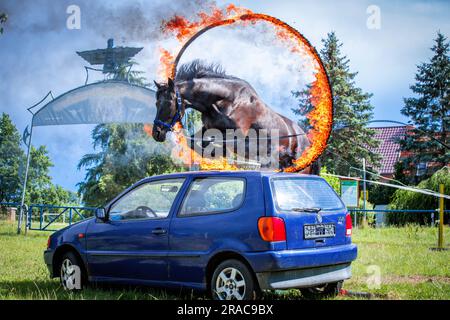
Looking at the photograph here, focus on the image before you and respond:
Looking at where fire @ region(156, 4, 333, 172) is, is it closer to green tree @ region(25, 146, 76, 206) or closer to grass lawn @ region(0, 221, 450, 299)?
grass lawn @ region(0, 221, 450, 299)

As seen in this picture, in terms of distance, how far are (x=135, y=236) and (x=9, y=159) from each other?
47.9 m

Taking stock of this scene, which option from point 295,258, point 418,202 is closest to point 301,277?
point 295,258

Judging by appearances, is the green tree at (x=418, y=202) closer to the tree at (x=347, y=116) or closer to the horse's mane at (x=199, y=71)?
the tree at (x=347, y=116)

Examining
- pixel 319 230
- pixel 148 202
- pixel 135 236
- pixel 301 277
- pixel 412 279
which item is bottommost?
pixel 412 279

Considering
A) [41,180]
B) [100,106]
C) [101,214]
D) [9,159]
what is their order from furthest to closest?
[41,180] → [9,159] → [100,106] → [101,214]

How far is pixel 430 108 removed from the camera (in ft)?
115

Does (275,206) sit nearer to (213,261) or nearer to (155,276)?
(213,261)

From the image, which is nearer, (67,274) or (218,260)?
(218,260)

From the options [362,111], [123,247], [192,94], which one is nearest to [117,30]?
[192,94]

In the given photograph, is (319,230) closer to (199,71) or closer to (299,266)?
(299,266)

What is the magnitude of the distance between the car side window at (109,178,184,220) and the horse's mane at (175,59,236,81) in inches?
108

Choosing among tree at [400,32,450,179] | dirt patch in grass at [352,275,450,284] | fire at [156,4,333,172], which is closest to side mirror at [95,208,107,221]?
fire at [156,4,333,172]

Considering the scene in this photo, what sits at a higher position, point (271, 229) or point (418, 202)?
point (271, 229)

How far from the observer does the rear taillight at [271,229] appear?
5.71m
